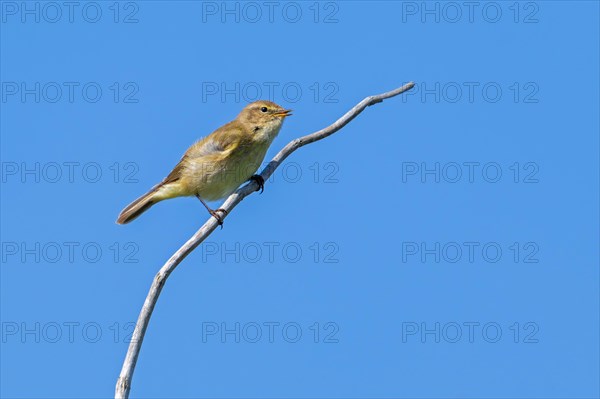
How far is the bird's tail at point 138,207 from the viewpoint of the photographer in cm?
932

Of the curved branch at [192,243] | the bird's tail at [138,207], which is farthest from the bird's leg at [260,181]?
the bird's tail at [138,207]

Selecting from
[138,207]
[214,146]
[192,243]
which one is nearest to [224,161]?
[214,146]

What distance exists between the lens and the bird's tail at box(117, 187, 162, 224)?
9.32 metres

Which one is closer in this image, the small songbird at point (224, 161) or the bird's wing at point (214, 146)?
the small songbird at point (224, 161)

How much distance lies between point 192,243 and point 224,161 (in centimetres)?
395

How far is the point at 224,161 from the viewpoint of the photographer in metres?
9.68

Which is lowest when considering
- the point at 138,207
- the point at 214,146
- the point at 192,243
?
the point at 192,243

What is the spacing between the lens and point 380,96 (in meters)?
7.36

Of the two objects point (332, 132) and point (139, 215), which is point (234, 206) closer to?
point (332, 132)

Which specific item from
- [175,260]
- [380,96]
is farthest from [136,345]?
[380,96]

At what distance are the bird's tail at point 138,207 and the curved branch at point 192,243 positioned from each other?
1.68m

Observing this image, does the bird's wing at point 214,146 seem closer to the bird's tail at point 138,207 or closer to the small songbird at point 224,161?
the small songbird at point 224,161

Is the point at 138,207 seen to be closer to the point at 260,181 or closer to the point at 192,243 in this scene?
the point at 260,181

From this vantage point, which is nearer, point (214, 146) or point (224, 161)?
point (224, 161)
